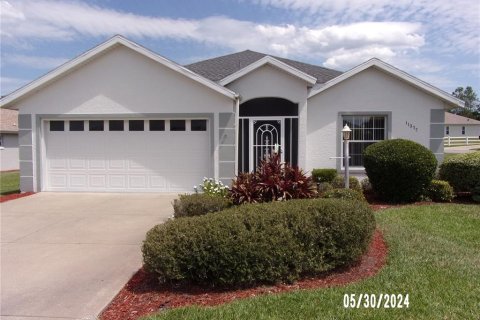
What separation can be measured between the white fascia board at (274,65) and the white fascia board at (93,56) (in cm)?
101

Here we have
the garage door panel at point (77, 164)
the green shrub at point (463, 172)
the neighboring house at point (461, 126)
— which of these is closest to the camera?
the green shrub at point (463, 172)

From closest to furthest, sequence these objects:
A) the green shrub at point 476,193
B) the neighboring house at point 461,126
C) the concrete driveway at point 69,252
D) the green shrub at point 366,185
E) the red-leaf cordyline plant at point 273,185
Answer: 1. the concrete driveway at point 69,252
2. the red-leaf cordyline plant at point 273,185
3. the green shrub at point 476,193
4. the green shrub at point 366,185
5. the neighboring house at point 461,126

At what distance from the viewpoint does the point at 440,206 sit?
9.94 metres

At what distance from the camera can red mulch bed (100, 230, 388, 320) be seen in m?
4.48

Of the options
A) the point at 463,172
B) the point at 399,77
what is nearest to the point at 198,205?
the point at 463,172

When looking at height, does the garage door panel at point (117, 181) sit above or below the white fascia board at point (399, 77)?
below

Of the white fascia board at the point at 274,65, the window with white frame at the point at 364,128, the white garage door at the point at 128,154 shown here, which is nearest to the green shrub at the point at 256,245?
the white garage door at the point at 128,154

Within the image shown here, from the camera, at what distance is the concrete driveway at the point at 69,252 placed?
472 centimetres

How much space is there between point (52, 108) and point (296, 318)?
11.7 metres

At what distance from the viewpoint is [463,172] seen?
36.1ft

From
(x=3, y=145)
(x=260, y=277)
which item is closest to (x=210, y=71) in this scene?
(x=260, y=277)
